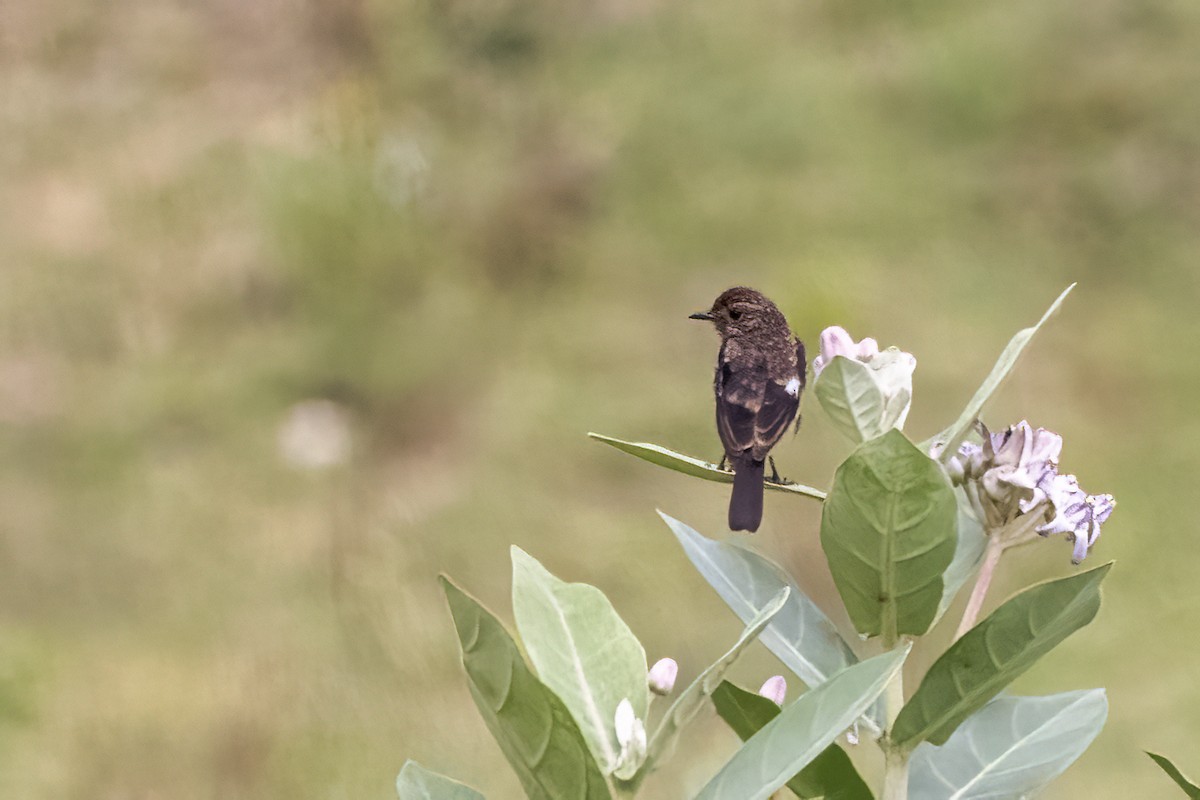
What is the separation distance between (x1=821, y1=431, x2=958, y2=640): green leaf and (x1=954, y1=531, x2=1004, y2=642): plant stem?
0.10 ft

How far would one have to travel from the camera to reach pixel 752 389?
1.89 feet

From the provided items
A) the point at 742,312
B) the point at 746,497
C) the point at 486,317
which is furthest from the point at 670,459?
the point at 486,317

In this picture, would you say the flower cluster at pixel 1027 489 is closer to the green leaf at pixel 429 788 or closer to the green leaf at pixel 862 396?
the green leaf at pixel 862 396

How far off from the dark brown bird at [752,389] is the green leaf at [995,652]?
0.10 metres

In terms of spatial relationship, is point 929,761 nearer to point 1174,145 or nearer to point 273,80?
point 1174,145

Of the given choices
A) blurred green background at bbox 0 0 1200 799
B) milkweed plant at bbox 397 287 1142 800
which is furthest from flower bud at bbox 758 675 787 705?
blurred green background at bbox 0 0 1200 799

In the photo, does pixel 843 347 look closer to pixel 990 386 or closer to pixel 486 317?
pixel 990 386

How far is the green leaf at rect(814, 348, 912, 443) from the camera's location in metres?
0.45

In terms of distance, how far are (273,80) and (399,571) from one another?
1.09 meters

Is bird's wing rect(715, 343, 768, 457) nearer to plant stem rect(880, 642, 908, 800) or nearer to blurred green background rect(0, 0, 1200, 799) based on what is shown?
plant stem rect(880, 642, 908, 800)

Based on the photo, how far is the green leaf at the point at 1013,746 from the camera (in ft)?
1.60

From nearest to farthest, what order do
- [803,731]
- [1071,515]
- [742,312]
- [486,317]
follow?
[803,731] < [1071,515] < [742,312] < [486,317]

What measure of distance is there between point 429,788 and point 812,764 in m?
0.14

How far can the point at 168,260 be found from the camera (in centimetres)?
233
